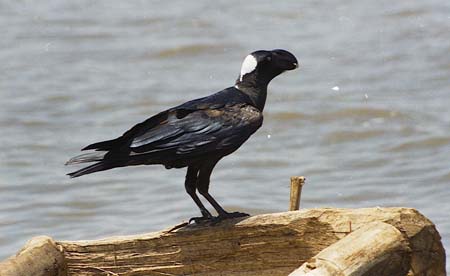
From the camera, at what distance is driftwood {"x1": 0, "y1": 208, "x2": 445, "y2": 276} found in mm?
4691

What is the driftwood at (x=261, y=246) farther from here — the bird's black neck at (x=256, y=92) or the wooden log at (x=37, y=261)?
the bird's black neck at (x=256, y=92)

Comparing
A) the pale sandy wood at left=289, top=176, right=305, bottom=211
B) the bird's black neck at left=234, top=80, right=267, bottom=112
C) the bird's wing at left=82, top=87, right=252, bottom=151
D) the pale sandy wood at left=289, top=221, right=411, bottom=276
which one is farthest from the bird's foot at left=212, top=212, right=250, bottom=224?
the pale sandy wood at left=289, top=221, right=411, bottom=276

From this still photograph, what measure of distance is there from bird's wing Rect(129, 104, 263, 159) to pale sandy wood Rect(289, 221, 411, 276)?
0.92m

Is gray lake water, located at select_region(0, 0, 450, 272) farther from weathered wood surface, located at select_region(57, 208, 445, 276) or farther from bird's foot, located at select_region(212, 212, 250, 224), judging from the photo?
weathered wood surface, located at select_region(57, 208, 445, 276)

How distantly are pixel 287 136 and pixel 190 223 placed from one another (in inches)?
207

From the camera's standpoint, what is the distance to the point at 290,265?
16.9 ft

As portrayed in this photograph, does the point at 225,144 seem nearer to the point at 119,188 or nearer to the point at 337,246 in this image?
the point at 337,246

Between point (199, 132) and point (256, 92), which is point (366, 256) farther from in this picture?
point (256, 92)

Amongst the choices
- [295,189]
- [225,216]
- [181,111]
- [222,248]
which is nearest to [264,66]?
[181,111]

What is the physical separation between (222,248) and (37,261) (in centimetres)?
79

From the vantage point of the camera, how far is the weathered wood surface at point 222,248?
197 inches

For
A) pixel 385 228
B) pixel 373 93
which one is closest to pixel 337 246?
pixel 385 228

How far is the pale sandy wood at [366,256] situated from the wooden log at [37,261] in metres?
1.17

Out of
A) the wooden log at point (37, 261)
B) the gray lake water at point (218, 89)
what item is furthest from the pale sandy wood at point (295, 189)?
the gray lake water at point (218, 89)
